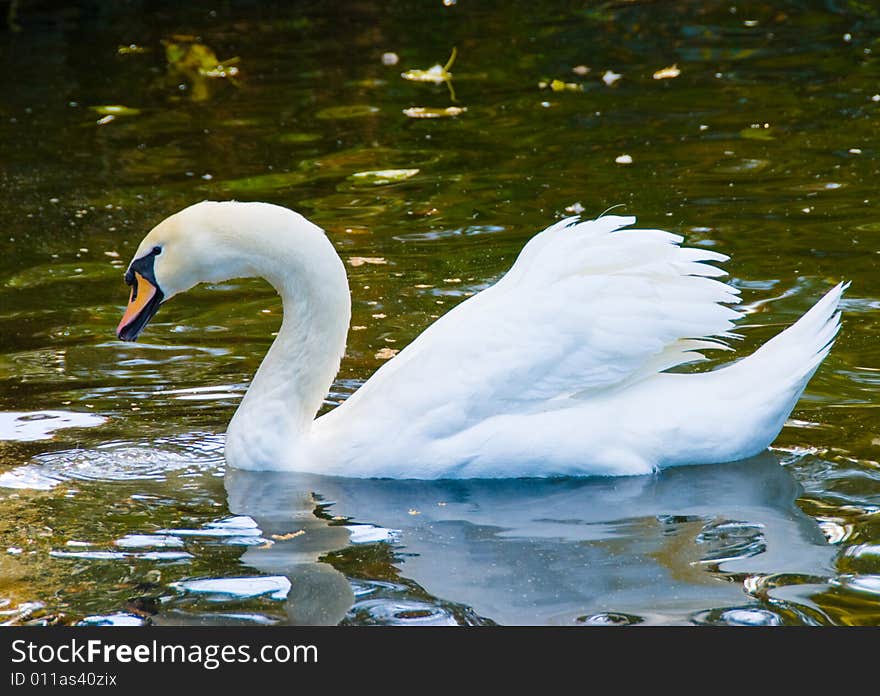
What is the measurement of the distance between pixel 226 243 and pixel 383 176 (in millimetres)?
4956

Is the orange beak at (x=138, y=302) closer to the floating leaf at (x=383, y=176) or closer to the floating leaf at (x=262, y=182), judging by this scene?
the floating leaf at (x=262, y=182)

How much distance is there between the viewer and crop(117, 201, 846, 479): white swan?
564cm

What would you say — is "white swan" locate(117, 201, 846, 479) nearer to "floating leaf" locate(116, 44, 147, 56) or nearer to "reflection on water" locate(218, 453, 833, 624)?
"reflection on water" locate(218, 453, 833, 624)

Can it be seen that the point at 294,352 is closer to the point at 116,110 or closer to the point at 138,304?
the point at 138,304

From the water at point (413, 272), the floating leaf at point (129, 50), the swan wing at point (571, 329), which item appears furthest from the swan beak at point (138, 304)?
the floating leaf at point (129, 50)

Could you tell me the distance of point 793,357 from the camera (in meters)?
5.73

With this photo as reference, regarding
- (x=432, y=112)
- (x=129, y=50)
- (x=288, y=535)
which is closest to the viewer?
(x=288, y=535)

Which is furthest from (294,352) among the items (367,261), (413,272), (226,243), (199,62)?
(199,62)

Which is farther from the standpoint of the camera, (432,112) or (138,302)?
(432,112)

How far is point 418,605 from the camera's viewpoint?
15.3ft

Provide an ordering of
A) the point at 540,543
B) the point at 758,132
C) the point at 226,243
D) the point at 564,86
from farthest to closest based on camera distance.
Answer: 1. the point at 564,86
2. the point at 758,132
3. the point at 226,243
4. the point at 540,543

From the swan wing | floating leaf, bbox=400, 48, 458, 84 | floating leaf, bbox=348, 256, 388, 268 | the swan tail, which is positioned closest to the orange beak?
the swan wing

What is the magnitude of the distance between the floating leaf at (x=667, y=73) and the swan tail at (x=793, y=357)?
26.2 ft
